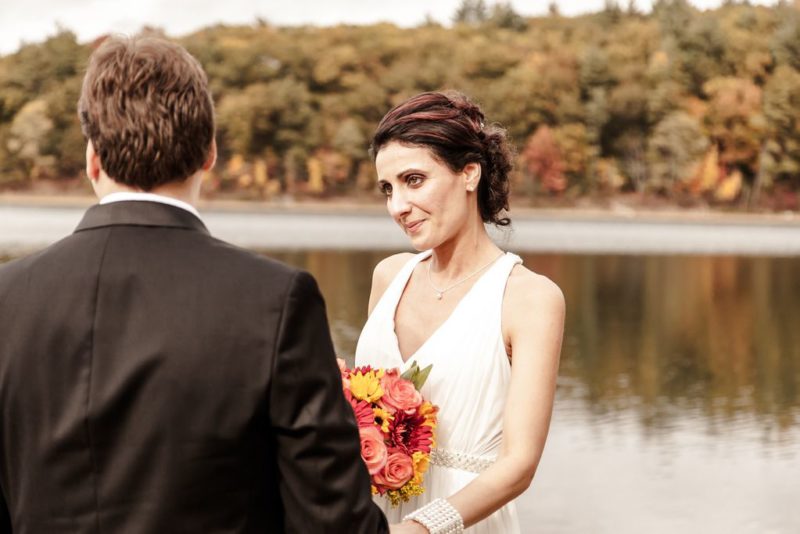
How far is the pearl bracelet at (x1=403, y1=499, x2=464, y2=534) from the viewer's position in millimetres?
2646

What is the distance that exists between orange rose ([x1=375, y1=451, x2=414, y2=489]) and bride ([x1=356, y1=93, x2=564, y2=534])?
0.23 metres

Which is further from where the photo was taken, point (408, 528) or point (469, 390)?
point (469, 390)

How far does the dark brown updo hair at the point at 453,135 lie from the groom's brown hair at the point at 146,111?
122 cm

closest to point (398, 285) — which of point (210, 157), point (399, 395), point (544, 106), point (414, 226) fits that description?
point (414, 226)

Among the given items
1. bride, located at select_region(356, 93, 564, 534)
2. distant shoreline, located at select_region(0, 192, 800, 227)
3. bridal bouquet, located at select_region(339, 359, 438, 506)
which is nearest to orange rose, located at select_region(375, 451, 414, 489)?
bridal bouquet, located at select_region(339, 359, 438, 506)

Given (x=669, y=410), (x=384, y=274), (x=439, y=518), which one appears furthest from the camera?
(x=669, y=410)

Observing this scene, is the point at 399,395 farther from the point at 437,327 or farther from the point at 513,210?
the point at 513,210

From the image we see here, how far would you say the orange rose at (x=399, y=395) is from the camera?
2949 mm

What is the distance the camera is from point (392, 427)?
295cm

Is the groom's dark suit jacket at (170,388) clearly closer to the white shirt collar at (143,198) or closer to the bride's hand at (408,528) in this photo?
the white shirt collar at (143,198)

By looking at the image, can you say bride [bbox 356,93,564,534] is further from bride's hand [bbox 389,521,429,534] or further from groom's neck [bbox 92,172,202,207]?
groom's neck [bbox 92,172,202,207]

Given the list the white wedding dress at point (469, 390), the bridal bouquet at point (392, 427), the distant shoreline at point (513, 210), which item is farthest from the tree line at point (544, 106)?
the bridal bouquet at point (392, 427)

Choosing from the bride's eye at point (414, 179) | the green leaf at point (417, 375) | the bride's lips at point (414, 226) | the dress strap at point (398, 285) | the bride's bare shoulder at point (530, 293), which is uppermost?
the bride's eye at point (414, 179)

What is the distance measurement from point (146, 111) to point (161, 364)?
17.3 inches
